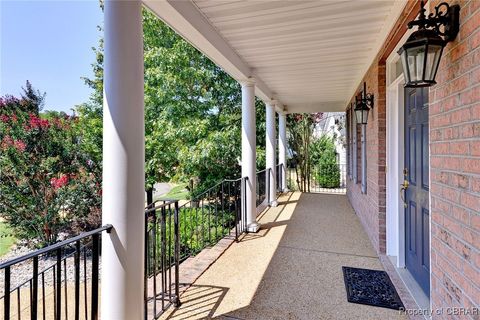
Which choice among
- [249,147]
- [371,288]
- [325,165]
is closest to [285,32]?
[249,147]

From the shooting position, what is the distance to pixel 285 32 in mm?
2855

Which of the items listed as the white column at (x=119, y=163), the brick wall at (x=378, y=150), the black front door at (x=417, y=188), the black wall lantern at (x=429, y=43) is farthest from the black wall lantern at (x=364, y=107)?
the white column at (x=119, y=163)

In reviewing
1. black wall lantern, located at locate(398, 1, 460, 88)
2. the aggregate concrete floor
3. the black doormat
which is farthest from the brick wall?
black wall lantern, located at locate(398, 1, 460, 88)

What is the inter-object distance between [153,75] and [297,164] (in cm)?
534

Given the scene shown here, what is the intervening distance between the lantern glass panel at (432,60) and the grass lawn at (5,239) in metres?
7.20

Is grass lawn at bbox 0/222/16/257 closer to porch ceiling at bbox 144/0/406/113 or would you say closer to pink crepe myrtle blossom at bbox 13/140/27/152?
pink crepe myrtle blossom at bbox 13/140/27/152

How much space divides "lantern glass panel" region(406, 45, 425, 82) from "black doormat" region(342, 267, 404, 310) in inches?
70.0

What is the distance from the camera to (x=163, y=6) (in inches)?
80.0

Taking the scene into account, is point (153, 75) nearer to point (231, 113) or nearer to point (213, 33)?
point (231, 113)

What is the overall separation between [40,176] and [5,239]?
1.98 meters

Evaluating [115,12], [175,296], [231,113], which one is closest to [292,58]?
[115,12]

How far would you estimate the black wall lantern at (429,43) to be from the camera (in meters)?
1.42

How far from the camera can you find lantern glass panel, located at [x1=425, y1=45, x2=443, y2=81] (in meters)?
1.45

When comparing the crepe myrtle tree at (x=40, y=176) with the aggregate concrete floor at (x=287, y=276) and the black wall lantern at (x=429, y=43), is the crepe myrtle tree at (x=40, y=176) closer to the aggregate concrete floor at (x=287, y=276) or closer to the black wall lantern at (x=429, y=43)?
the aggregate concrete floor at (x=287, y=276)
